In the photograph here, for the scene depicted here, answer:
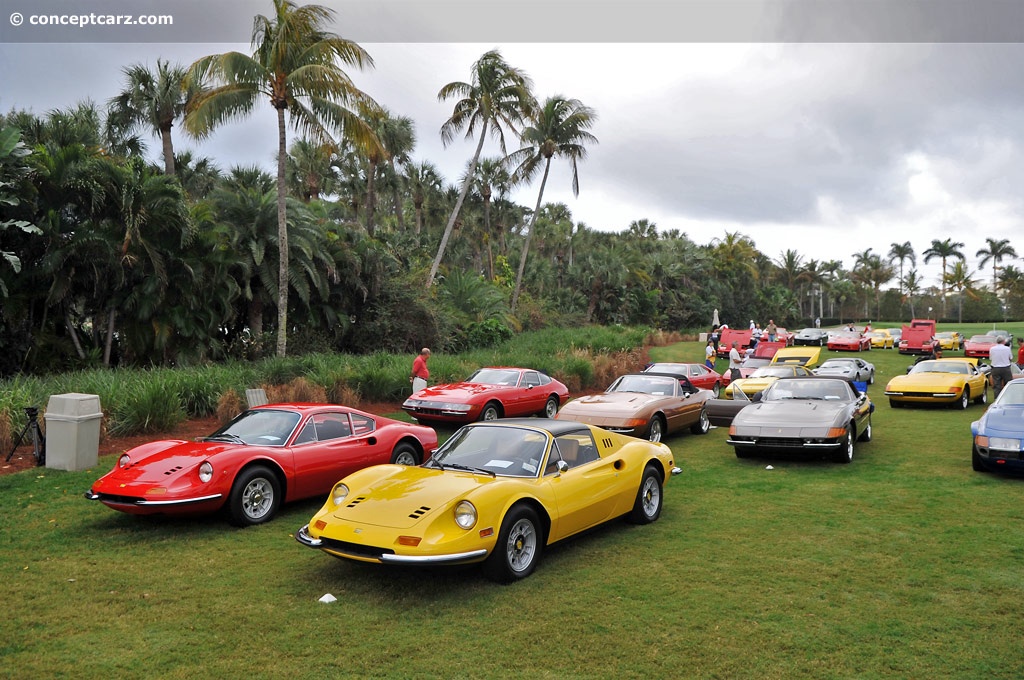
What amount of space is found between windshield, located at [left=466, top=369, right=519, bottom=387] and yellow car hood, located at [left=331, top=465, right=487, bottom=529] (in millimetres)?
9257

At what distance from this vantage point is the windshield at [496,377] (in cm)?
1605

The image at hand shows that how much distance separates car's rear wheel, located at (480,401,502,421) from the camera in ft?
48.5

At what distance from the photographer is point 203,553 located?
6922mm

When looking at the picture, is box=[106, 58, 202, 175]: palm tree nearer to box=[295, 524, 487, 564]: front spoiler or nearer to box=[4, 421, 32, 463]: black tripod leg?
box=[4, 421, 32, 463]: black tripod leg

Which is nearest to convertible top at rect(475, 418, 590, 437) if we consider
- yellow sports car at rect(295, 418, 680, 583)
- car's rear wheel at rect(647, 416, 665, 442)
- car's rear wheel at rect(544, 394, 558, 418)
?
yellow sports car at rect(295, 418, 680, 583)

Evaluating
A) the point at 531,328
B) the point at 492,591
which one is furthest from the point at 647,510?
the point at 531,328

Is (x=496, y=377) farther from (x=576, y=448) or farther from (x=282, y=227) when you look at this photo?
(x=576, y=448)

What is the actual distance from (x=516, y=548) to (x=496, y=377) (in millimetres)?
10201

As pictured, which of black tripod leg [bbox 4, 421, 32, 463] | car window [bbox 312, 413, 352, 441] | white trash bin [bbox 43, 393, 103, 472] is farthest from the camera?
black tripod leg [bbox 4, 421, 32, 463]

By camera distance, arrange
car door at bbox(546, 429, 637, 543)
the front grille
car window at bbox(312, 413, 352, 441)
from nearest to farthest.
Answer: the front grille, car door at bbox(546, 429, 637, 543), car window at bbox(312, 413, 352, 441)

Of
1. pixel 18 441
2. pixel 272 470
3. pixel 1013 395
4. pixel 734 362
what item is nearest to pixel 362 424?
pixel 272 470

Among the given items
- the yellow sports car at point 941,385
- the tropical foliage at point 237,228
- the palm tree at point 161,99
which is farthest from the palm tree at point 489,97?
the yellow sports car at point 941,385

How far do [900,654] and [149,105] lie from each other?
1229 inches

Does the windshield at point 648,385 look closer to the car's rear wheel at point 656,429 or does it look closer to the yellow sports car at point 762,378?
the car's rear wheel at point 656,429
